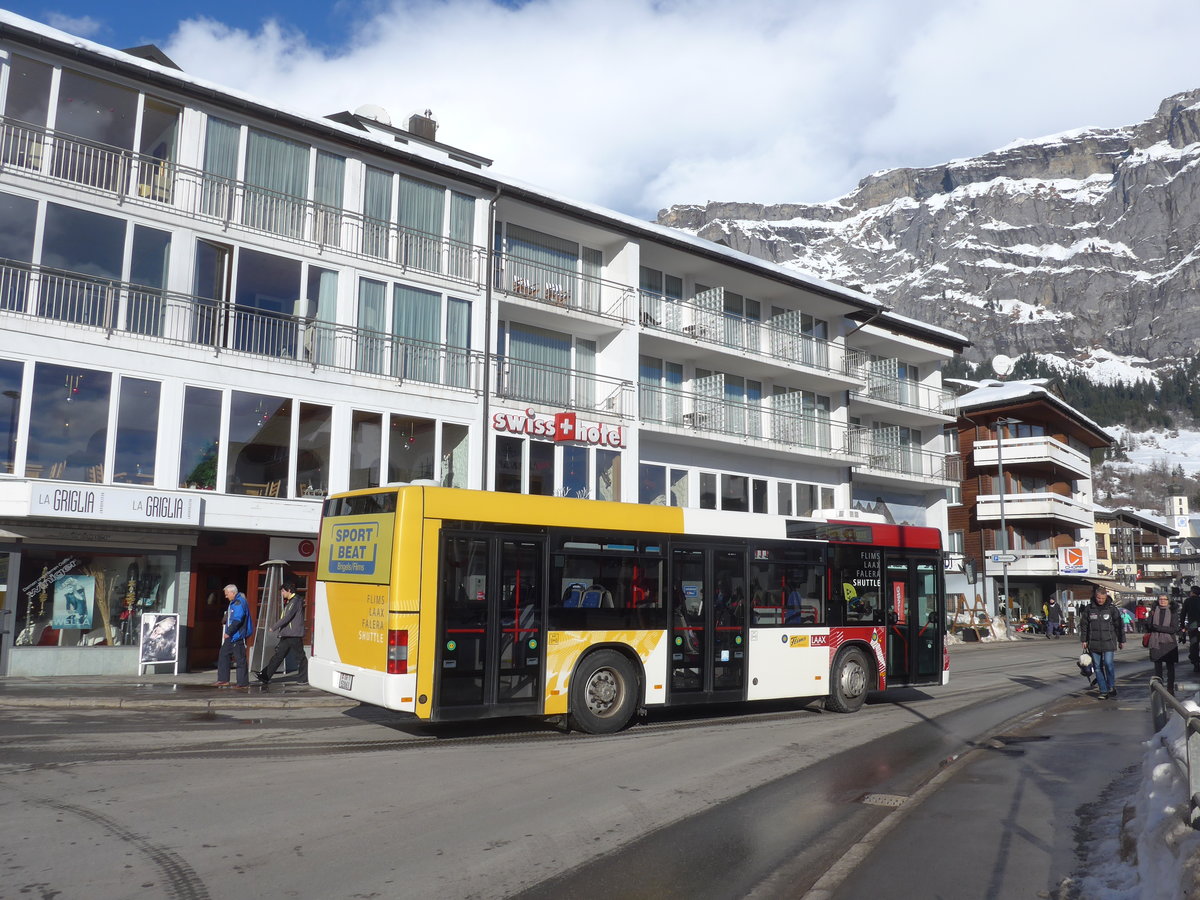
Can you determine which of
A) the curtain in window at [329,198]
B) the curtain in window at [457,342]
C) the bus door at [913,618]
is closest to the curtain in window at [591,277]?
the curtain in window at [457,342]

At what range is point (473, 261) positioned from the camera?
905 inches

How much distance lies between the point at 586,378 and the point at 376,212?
6927mm

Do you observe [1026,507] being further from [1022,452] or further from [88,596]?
[88,596]

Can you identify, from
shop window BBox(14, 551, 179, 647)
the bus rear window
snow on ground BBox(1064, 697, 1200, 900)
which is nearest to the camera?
snow on ground BBox(1064, 697, 1200, 900)

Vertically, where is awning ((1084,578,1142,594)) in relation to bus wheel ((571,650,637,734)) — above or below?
above

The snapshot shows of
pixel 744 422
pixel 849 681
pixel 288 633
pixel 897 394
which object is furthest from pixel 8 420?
pixel 897 394

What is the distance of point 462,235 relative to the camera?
23078 millimetres

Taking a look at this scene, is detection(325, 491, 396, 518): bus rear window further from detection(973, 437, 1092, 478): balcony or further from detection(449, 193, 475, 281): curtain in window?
detection(973, 437, 1092, 478): balcony

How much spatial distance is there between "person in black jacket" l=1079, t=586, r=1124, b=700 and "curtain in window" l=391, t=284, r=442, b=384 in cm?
1393

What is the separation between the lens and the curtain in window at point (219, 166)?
19375 millimetres

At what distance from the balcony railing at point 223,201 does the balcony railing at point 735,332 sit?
6.15 metres

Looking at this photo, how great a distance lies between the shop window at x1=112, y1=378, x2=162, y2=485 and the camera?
57.9ft

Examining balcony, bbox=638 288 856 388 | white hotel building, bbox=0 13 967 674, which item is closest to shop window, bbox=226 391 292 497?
white hotel building, bbox=0 13 967 674

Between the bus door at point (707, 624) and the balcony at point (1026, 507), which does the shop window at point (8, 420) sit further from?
the balcony at point (1026, 507)
